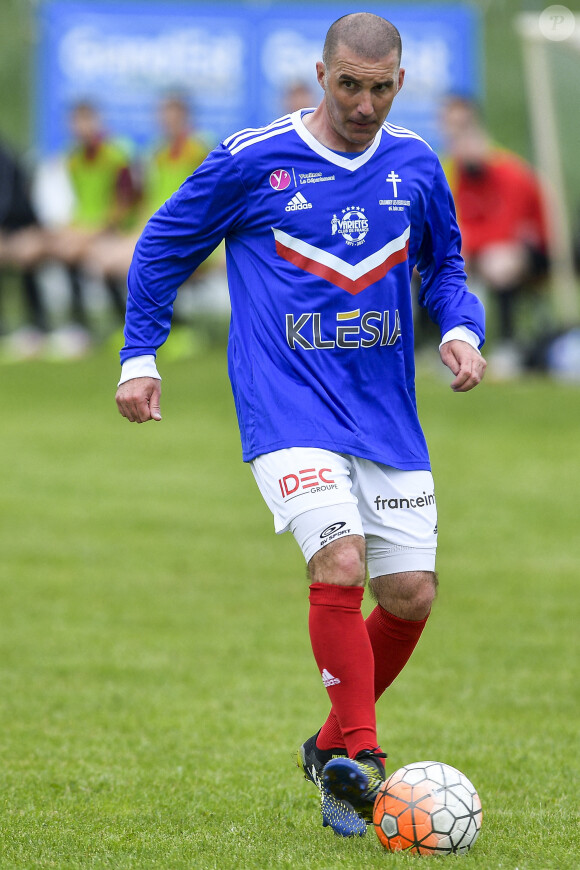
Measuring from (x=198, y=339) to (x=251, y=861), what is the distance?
15.8 meters

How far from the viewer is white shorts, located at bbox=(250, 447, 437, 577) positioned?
421cm

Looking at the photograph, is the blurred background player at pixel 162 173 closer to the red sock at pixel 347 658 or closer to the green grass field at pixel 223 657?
the green grass field at pixel 223 657

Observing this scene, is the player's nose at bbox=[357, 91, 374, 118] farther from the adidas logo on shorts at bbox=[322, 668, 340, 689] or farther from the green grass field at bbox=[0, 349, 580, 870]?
the green grass field at bbox=[0, 349, 580, 870]

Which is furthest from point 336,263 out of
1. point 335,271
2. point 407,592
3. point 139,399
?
point 407,592

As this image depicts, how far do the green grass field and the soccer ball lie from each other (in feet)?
0.19

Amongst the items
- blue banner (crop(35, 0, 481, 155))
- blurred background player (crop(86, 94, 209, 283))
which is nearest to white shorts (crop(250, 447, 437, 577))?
blurred background player (crop(86, 94, 209, 283))

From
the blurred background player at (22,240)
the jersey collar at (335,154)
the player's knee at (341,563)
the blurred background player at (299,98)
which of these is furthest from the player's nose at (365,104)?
the blurred background player at (22,240)

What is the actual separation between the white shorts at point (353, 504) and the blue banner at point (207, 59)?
53.8 ft

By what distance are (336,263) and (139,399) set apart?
698mm

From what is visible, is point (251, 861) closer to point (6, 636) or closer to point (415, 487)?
point (415, 487)

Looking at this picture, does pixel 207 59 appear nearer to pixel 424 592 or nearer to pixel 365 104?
pixel 365 104

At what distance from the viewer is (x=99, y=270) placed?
19.4 m

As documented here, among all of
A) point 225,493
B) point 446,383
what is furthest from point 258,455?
point 446,383

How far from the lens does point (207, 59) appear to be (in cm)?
2064
